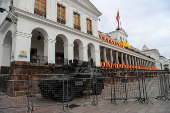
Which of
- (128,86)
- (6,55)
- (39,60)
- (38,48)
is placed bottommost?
(128,86)

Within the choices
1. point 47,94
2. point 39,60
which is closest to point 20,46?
point 39,60

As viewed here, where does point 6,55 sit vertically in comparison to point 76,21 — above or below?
below

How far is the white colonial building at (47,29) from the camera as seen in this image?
10595mm

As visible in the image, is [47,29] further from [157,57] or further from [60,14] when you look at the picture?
[157,57]

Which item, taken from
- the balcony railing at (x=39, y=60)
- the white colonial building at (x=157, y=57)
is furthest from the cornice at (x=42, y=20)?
the white colonial building at (x=157, y=57)

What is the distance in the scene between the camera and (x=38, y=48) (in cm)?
1545

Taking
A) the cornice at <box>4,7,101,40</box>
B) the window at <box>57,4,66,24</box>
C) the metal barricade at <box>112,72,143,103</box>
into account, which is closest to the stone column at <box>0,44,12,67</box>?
the cornice at <box>4,7,101,40</box>

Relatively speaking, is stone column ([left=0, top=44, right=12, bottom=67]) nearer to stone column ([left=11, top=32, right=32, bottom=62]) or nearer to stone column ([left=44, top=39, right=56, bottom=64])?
stone column ([left=11, top=32, right=32, bottom=62])

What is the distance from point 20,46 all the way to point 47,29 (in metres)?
3.54

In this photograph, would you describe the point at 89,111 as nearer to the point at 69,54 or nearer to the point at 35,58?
the point at 35,58

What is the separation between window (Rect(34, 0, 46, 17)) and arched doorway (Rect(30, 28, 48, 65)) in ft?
5.82

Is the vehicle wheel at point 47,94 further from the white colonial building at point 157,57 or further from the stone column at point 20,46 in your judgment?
the white colonial building at point 157,57

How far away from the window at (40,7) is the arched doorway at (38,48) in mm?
1773

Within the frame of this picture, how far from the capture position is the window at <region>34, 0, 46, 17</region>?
1224 centimetres
